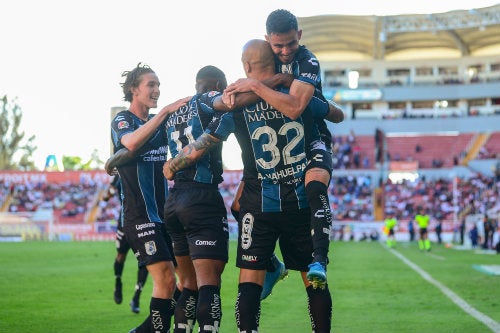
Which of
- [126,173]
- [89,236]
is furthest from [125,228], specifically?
[89,236]

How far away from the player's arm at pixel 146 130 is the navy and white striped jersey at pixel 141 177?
333 mm

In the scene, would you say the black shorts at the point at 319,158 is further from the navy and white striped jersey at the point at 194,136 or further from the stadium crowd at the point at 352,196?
the stadium crowd at the point at 352,196

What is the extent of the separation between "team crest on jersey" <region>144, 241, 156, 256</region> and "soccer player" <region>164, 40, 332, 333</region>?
59.9 inches

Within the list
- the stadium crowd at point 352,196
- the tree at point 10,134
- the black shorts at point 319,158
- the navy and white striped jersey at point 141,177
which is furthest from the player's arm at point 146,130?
the tree at point 10,134

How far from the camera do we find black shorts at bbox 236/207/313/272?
6.52 metres

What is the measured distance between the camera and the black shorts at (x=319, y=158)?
255 inches

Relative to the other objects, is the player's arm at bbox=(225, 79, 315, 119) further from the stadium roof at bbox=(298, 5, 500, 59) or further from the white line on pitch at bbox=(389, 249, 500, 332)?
the stadium roof at bbox=(298, 5, 500, 59)

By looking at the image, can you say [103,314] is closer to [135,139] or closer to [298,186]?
[135,139]

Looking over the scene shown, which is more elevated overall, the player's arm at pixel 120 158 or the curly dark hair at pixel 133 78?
the curly dark hair at pixel 133 78

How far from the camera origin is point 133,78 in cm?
823

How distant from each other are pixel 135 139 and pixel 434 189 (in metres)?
55.9

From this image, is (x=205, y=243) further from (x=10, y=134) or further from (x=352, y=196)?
(x=10, y=134)

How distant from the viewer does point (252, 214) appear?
6.57m

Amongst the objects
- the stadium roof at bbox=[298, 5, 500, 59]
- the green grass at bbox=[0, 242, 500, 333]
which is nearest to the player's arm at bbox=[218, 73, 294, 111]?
the green grass at bbox=[0, 242, 500, 333]
